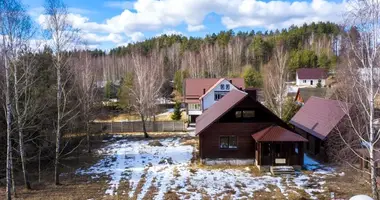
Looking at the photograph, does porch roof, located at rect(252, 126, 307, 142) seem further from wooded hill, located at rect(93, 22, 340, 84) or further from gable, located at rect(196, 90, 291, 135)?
wooded hill, located at rect(93, 22, 340, 84)

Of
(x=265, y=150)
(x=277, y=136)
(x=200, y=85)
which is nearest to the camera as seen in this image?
(x=277, y=136)

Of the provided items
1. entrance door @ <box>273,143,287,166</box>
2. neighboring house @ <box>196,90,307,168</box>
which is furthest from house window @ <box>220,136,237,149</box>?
entrance door @ <box>273,143,287,166</box>

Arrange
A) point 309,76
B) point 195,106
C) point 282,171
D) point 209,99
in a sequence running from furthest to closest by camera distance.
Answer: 1. point 309,76
2. point 195,106
3. point 209,99
4. point 282,171

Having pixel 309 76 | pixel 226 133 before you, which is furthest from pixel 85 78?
pixel 309 76

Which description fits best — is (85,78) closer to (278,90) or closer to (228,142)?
(228,142)

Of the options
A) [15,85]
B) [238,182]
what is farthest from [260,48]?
[15,85]

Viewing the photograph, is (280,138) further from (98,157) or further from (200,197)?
(98,157)
